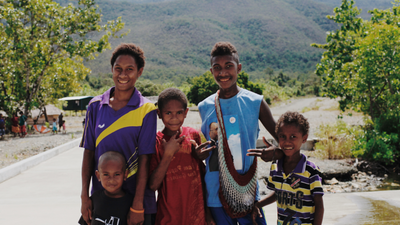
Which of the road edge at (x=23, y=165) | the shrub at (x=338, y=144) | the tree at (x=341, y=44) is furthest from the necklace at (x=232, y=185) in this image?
the tree at (x=341, y=44)

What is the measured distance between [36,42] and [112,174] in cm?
1342

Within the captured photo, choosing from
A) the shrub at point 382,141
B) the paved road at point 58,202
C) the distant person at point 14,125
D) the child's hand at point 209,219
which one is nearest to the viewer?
the child's hand at point 209,219

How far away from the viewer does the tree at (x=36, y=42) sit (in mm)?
12422

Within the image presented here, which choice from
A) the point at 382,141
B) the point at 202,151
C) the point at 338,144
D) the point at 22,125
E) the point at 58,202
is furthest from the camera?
the point at 22,125

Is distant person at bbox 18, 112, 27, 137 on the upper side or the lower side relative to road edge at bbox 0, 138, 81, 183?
upper

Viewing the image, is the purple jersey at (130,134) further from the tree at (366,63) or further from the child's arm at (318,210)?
the tree at (366,63)

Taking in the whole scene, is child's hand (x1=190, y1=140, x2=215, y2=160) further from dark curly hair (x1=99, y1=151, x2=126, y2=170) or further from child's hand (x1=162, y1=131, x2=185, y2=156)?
dark curly hair (x1=99, y1=151, x2=126, y2=170)

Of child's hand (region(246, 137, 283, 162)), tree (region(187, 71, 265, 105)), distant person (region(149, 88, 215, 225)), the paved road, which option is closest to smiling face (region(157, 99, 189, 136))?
distant person (region(149, 88, 215, 225))

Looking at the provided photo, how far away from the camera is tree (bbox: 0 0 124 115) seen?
40.8 feet

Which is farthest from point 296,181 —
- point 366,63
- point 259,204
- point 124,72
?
point 366,63

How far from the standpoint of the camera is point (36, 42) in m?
12.9

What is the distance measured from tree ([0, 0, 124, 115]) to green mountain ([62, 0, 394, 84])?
97.1m

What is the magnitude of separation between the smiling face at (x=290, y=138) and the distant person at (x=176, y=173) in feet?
1.92

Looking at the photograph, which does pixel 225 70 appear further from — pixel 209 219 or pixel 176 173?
pixel 209 219
